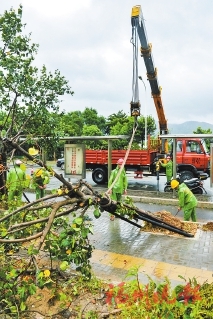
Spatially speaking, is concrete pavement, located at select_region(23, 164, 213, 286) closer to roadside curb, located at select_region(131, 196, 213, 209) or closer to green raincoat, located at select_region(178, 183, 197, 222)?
green raincoat, located at select_region(178, 183, 197, 222)

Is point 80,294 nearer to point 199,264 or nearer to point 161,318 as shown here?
point 161,318

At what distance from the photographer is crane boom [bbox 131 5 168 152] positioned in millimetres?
10638

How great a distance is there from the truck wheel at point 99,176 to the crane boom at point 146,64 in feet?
15.1

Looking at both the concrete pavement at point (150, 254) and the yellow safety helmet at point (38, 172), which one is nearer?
the yellow safety helmet at point (38, 172)

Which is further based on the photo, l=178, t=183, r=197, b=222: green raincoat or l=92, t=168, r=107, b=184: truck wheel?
l=92, t=168, r=107, b=184: truck wheel

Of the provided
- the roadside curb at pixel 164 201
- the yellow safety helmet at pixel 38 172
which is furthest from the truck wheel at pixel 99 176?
the yellow safety helmet at pixel 38 172

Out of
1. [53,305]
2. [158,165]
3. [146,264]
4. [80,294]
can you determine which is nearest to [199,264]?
[146,264]

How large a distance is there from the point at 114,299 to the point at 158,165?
1205 cm

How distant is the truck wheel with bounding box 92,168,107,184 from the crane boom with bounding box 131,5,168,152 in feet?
15.1

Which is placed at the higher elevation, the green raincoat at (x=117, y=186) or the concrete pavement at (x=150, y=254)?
the green raincoat at (x=117, y=186)

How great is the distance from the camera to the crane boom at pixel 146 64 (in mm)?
10638

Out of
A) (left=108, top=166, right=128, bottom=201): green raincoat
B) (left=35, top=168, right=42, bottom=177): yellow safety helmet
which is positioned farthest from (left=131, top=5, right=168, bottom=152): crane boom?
(left=35, top=168, right=42, bottom=177): yellow safety helmet

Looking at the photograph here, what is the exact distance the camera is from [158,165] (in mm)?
15023

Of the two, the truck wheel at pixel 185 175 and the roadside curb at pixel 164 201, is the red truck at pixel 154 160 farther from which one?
the roadside curb at pixel 164 201
